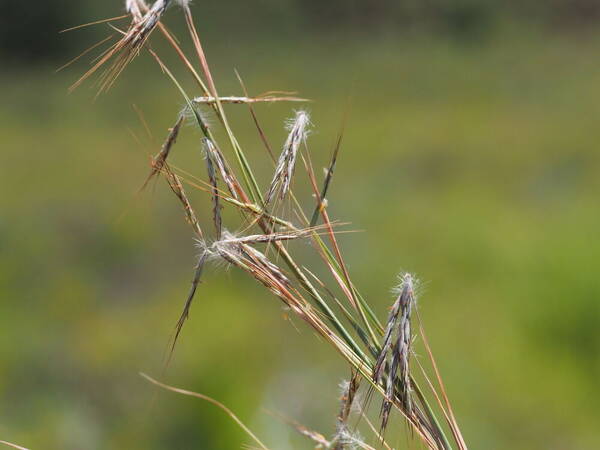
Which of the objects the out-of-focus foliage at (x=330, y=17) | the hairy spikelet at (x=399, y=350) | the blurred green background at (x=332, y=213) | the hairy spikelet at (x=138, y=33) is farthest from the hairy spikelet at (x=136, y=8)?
the out-of-focus foliage at (x=330, y=17)

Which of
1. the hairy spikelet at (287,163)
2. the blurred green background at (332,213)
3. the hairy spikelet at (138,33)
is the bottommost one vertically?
the hairy spikelet at (287,163)

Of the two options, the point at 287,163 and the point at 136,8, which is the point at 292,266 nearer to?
the point at 287,163

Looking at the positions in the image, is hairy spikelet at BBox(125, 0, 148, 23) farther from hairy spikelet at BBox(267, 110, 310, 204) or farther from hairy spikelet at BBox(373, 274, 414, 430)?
hairy spikelet at BBox(373, 274, 414, 430)

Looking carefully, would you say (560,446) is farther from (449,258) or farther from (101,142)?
(101,142)

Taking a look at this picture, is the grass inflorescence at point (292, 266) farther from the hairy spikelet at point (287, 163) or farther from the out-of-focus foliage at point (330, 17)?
the out-of-focus foliage at point (330, 17)

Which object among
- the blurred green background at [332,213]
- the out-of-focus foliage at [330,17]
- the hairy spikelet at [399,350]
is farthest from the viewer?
the out-of-focus foliage at [330,17]

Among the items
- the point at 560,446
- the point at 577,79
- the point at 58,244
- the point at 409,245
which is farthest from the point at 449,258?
the point at 577,79
